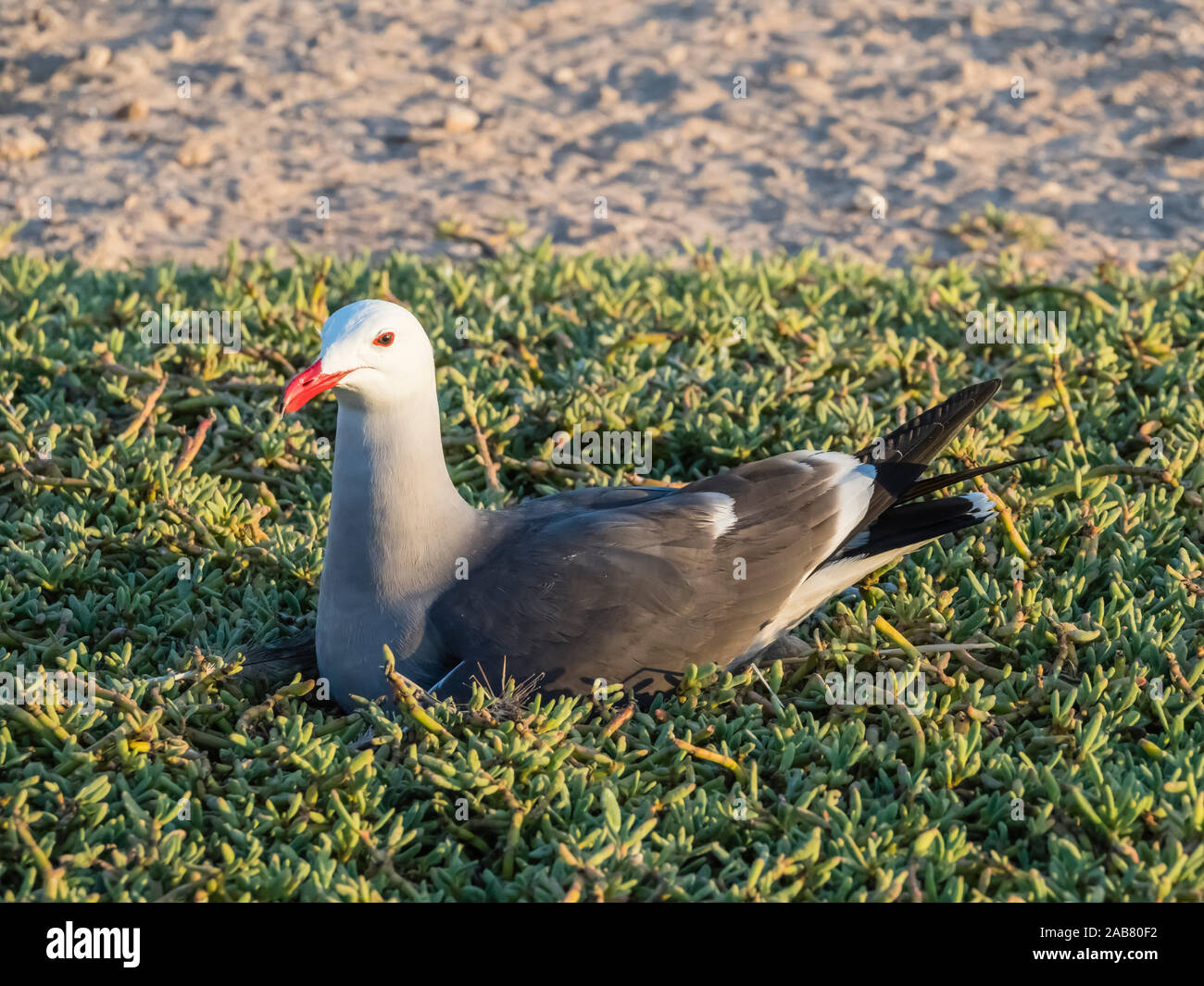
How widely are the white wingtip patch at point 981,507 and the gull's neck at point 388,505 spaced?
1.25m


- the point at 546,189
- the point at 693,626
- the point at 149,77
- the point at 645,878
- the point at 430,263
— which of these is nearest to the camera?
the point at 645,878

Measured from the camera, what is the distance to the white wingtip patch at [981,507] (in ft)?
11.1

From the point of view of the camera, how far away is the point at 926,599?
11.7 ft

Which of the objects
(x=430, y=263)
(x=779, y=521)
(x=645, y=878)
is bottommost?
(x=645, y=878)

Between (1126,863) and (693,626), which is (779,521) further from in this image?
(1126,863)

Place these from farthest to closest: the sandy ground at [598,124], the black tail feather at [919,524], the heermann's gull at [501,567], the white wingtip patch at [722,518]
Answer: the sandy ground at [598,124], the black tail feather at [919,524], the white wingtip patch at [722,518], the heermann's gull at [501,567]

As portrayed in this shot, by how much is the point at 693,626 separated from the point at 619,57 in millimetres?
5086

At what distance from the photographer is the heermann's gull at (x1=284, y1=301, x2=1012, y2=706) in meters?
3.07

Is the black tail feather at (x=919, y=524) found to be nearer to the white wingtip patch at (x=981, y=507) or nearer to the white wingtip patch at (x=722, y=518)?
the white wingtip patch at (x=981, y=507)

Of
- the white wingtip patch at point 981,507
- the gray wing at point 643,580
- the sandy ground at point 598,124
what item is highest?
the sandy ground at point 598,124

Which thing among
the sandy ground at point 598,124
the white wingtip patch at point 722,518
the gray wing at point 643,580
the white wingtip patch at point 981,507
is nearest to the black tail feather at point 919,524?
the white wingtip patch at point 981,507

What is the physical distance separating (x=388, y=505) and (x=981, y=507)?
142 centimetres

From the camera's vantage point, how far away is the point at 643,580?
3150mm

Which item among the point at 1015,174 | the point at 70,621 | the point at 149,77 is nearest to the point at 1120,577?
the point at 70,621
